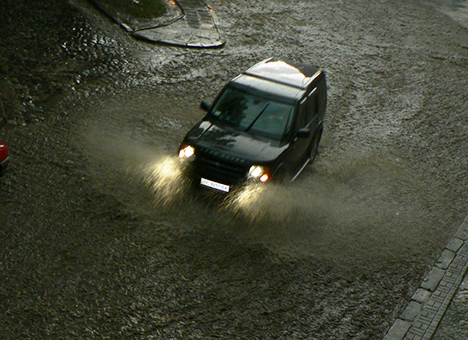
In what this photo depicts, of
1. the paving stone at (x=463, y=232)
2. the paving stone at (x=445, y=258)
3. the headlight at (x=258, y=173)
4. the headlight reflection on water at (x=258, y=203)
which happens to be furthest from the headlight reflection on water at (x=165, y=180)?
the paving stone at (x=463, y=232)

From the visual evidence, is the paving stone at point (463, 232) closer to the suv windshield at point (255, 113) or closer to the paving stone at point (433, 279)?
the paving stone at point (433, 279)

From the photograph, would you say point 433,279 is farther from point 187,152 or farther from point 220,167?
point 187,152

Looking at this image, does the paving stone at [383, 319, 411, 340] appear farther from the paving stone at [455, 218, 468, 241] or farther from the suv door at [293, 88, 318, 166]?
the suv door at [293, 88, 318, 166]

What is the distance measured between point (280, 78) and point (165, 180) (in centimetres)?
287

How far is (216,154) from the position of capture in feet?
30.8

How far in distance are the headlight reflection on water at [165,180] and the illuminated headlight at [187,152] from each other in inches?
6.9

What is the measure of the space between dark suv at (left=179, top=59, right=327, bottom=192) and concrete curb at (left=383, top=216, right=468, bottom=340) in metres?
2.84

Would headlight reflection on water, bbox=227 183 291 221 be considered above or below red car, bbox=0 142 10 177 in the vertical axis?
below

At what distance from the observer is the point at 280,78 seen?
10906 millimetres

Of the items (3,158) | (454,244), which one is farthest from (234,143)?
(454,244)

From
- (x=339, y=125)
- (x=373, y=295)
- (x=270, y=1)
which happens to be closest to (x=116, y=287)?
(x=373, y=295)

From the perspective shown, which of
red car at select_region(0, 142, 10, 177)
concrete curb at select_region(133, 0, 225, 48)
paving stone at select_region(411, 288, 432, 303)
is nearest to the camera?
paving stone at select_region(411, 288, 432, 303)

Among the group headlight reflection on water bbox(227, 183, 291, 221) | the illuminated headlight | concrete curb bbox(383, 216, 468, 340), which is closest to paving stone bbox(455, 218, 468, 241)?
concrete curb bbox(383, 216, 468, 340)

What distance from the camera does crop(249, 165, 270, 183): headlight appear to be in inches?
365
